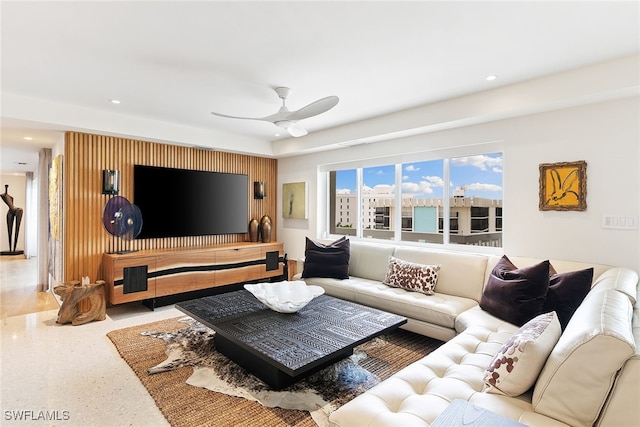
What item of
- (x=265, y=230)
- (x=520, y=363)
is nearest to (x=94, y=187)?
(x=265, y=230)

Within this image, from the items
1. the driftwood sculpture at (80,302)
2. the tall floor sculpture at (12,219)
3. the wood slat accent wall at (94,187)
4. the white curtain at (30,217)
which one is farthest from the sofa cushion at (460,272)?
the tall floor sculpture at (12,219)

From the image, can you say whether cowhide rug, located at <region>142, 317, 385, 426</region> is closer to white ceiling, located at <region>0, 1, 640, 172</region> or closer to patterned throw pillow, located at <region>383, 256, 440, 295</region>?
patterned throw pillow, located at <region>383, 256, 440, 295</region>

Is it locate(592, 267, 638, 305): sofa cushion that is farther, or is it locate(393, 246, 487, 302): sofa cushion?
locate(393, 246, 487, 302): sofa cushion

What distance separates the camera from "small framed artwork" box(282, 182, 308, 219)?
5.57 meters

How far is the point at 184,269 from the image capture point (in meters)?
4.37

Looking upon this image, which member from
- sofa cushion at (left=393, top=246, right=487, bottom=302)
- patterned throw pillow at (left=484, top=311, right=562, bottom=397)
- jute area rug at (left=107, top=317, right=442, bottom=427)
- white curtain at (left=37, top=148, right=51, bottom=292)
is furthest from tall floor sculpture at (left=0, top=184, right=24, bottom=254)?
patterned throw pillow at (left=484, top=311, right=562, bottom=397)

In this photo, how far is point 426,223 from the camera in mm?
4262

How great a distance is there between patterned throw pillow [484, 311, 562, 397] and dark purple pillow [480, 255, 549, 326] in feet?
2.87

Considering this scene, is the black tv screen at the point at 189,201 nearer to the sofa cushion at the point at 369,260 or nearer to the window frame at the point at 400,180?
the window frame at the point at 400,180

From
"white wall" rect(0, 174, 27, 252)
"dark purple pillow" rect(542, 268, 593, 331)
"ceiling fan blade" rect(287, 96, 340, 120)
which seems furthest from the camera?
"white wall" rect(0, 174, 27, 252)

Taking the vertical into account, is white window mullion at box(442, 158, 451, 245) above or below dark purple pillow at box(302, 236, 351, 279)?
above

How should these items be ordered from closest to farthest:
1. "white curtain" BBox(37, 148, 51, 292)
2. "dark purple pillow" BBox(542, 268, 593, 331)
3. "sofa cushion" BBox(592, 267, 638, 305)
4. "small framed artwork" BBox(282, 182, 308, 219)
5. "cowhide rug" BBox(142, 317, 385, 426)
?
"sofa cushion" BBox(592, 267, 638, 305), "cowhide rug" BBox(142, 317, 385, 426), "dark purple pillow" BBox(542, 268, 593, 331), "white curtain" BBox(37, 148, 51, 292), "small framed artwork" BBox(282, 182, 308, 219)

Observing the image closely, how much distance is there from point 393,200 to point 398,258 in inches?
Result: 40.2

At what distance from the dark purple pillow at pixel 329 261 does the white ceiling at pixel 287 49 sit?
1780 mm
